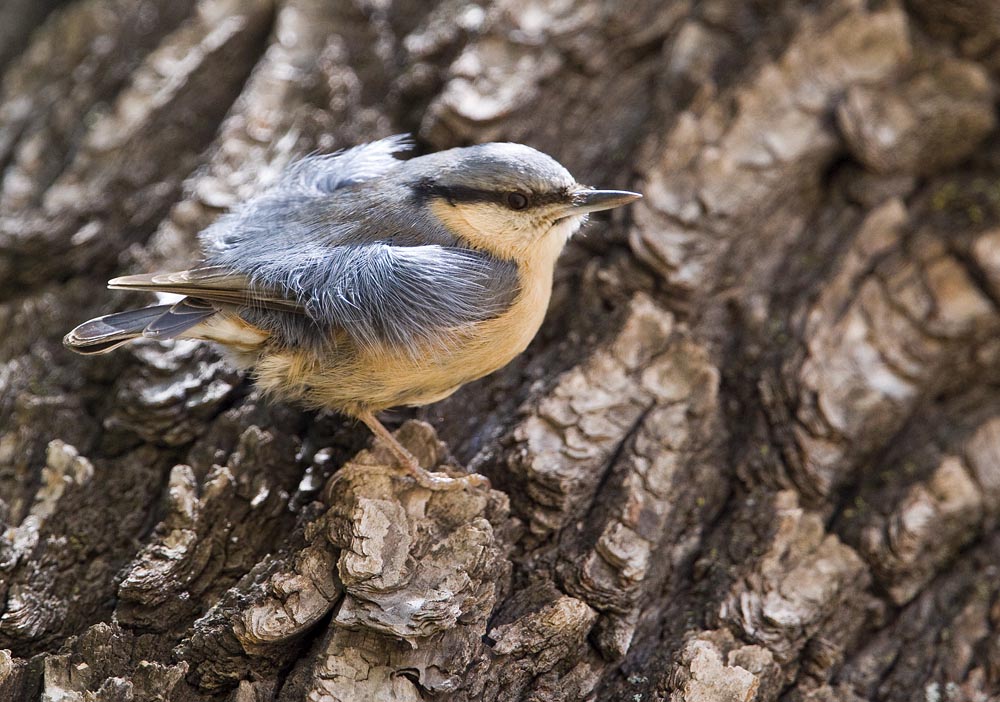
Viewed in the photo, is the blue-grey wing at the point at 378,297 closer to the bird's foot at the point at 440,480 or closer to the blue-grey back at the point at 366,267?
the blue-grey back at the point at 366,267

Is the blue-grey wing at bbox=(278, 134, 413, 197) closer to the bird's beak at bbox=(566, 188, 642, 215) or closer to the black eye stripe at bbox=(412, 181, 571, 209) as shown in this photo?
the black eye stripe at bbox=(412, 181, 571, 209)

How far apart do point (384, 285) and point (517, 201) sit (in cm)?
49

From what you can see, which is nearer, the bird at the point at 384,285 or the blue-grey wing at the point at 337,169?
the bird at the point at 384,285

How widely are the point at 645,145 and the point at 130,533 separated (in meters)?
2.10

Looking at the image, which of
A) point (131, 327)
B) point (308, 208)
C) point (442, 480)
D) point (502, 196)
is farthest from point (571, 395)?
point (131, 327)

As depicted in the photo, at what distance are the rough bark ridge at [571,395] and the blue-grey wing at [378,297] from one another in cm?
33

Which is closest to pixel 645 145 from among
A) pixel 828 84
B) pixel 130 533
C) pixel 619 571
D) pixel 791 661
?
pixel 828 84

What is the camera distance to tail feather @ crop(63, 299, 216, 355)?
7.88ft

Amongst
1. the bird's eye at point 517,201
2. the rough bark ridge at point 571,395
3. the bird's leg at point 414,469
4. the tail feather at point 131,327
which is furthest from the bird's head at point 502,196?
the tail feather at point 131,327

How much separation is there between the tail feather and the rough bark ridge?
310 millimetres

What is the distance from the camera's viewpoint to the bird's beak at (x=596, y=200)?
256 centimetres

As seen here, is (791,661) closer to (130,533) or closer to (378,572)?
(378,572)

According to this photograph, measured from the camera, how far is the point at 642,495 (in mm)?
2520

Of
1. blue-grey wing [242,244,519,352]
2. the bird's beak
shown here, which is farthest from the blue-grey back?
the bird's beak
